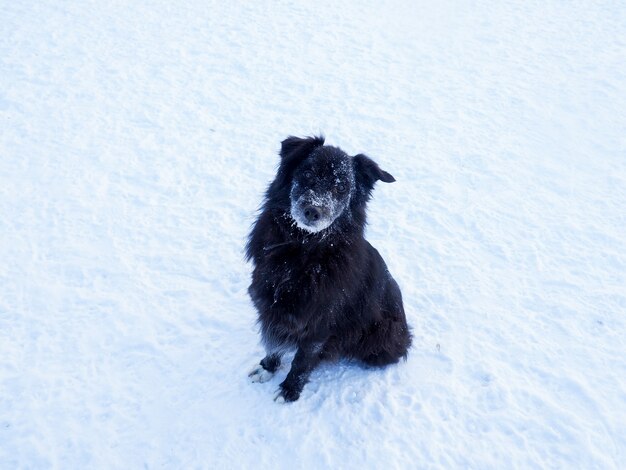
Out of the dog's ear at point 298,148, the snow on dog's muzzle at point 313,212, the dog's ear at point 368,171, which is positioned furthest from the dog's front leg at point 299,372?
the dog's ear at point 298,148

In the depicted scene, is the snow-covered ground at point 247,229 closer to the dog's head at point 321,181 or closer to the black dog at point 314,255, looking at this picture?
the black dog at point 314,255

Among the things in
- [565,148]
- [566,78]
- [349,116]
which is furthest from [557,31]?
[349,116]

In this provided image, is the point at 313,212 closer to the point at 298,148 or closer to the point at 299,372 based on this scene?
the point at 298,148

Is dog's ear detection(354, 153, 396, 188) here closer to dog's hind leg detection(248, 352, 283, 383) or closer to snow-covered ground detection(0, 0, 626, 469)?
dog's hind leg detection(248, 352, 283, 383)

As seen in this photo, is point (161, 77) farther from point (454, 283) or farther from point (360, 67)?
point (454, 283)

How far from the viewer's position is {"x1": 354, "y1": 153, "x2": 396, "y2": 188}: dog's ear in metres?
3.59

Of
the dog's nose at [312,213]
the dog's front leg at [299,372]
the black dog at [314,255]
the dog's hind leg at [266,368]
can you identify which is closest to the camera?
the dog's nose at [312,213]

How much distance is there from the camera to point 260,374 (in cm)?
427

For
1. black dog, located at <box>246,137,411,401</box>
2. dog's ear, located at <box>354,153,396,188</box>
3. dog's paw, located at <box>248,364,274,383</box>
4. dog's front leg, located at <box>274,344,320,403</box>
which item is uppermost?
dog's ear, located at <box>354,153,396,188</box>

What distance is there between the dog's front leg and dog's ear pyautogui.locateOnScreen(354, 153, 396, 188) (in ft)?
5.32

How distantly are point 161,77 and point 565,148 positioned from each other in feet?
31.3

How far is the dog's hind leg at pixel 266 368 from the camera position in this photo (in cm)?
426

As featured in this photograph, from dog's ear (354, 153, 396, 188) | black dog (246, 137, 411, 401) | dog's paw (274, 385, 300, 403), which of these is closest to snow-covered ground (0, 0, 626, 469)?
dog's paw (274, 385, 300, 403)

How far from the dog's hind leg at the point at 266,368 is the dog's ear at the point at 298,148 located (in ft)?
6.62
